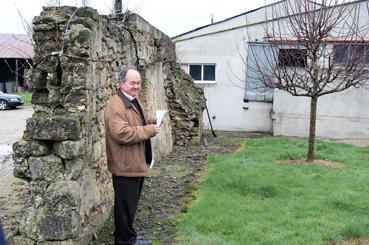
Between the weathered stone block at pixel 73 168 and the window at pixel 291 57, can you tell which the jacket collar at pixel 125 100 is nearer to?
the weathered stone block at pixel 73 168

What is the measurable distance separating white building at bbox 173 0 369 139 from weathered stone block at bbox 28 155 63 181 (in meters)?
16.2

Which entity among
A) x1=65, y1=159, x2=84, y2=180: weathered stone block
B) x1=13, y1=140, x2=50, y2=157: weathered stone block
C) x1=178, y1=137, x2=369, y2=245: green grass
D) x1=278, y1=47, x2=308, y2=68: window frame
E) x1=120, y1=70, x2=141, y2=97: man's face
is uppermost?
x1=278, y1=47, x2=308, y2=68: window frame

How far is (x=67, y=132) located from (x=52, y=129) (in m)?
0.16

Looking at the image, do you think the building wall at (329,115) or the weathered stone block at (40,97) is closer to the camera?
the weathered stone block at (40,97)

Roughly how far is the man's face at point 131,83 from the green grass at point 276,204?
6.55 ft

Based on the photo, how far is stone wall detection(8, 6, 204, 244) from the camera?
4.94 metres

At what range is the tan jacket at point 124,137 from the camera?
5.00m

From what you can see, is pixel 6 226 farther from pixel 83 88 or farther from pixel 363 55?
pixel 363 55

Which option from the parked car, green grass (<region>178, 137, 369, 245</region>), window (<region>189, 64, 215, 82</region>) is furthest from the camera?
the parked car

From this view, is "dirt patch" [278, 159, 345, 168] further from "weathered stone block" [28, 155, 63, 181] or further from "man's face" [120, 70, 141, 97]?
"weathered stone block" [28, 155, 63, 181]

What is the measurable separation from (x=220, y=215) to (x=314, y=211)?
1.47 meters

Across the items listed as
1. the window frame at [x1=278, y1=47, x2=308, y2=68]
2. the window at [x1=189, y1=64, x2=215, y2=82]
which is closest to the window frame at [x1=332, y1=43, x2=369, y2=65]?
the window frame at [x1=278, y1=47, x2=308, y2=68]

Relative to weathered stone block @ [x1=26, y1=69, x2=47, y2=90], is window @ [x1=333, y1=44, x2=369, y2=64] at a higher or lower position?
higher

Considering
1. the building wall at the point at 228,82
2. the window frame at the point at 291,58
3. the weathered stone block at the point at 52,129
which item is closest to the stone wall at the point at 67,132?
the weathered stone block at the point at 52,129
